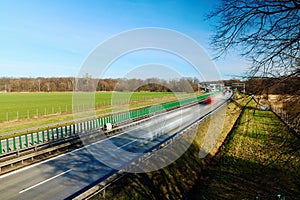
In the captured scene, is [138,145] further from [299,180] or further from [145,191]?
[299,180]

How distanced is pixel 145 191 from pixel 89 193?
2821 millimetres

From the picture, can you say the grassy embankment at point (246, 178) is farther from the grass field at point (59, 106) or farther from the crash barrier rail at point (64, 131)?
the grass field at point (59, 106)

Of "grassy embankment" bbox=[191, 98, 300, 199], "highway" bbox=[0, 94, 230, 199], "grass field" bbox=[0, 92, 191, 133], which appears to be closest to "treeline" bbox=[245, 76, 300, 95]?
"grassy embankment" bbox=[191, 98, 300, 199]

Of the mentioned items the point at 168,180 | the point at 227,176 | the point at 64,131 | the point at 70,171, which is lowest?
the point at 227,176

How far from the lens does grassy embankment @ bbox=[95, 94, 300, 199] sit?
7317mm

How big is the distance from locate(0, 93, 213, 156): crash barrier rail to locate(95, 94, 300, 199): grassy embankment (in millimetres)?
7923

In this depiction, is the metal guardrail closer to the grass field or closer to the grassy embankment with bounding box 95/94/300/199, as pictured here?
the grassy embankment with bounding box 95/94/300/199

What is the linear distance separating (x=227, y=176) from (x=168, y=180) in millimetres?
4812

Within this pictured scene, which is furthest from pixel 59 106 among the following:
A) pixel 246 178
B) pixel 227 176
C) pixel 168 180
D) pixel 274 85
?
pixel 274 85

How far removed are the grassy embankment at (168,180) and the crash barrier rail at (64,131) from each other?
7.55 meters

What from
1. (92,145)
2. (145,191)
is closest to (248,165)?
(145,191)

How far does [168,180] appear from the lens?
11.8 meters

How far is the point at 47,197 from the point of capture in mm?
8828

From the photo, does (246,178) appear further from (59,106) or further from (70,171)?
(59,106)
